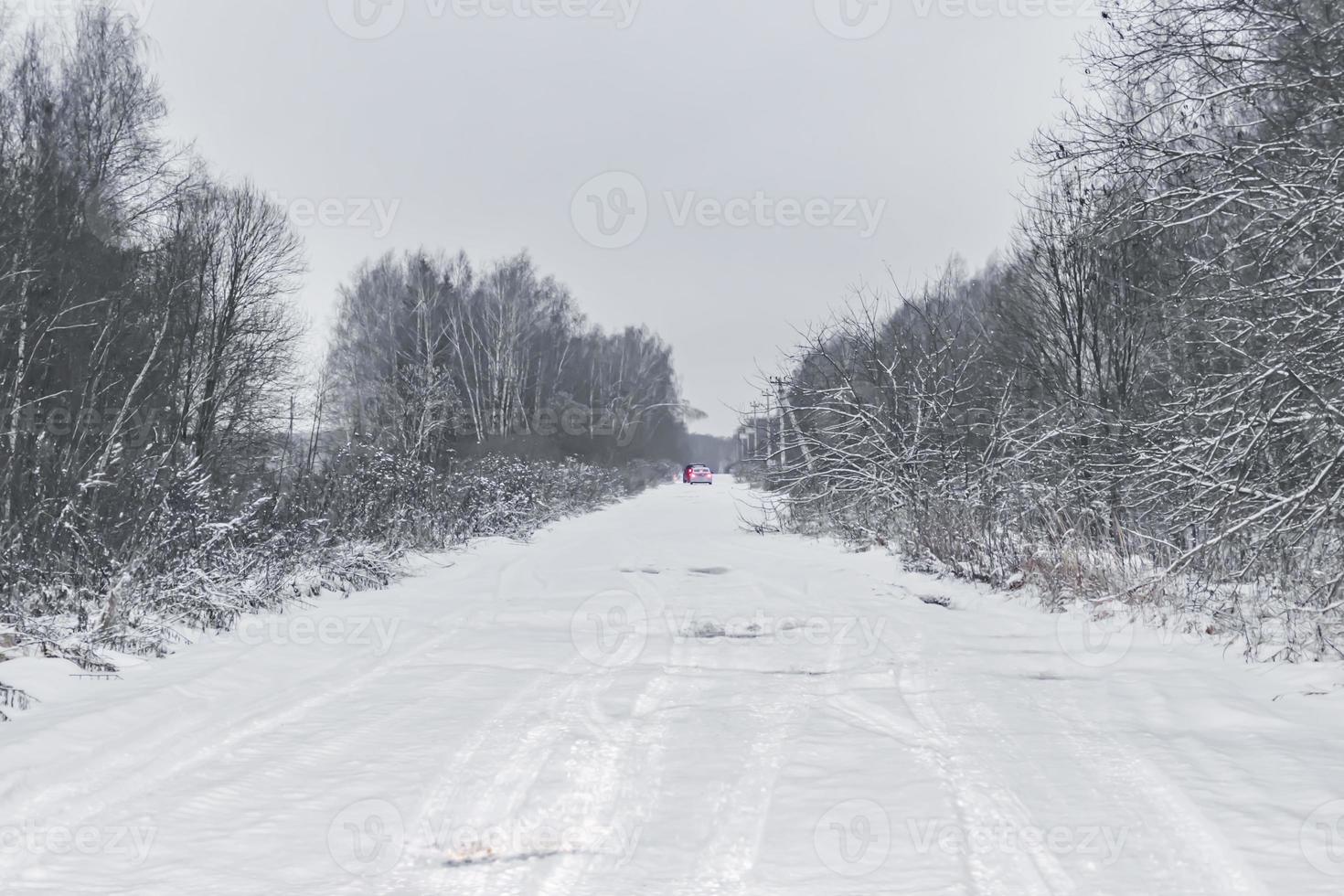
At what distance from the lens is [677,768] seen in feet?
12.2

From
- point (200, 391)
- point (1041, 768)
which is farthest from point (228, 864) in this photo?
point (200, 391)

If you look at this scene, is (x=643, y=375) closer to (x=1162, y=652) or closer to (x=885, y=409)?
(x=885, y=409)

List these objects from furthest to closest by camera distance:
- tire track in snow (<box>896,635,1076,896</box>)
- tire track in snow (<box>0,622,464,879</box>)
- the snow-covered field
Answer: tire track in snow (<box>0,622,464,879</box>) < the snow-covered field < tire track in snow (<box>896,635,1076,896</box>)

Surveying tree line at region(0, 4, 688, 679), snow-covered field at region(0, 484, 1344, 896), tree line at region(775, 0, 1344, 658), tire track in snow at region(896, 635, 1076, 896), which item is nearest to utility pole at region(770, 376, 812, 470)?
tree line at region(775, 0, 1344, 658)

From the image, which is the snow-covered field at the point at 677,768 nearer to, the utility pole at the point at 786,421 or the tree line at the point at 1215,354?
the tree line at the point at 1215,354

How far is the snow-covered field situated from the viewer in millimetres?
2758

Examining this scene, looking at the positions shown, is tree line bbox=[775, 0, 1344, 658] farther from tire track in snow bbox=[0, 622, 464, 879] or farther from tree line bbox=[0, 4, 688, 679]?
tree line bbox=[0, 4, 688, 679]

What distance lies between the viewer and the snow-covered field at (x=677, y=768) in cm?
276

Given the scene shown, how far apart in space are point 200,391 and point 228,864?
834 inches

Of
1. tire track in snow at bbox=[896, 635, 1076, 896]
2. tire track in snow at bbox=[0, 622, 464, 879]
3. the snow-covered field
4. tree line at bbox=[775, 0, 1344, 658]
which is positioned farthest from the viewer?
tree line at bbox=[775, 0, 1344, 658]

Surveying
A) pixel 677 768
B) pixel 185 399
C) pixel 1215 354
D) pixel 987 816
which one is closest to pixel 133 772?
pixel 677 768

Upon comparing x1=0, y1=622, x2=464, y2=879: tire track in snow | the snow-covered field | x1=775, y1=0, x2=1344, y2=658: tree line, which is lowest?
x1=0, y1=622, x2=464, y2=879: tire track in snow

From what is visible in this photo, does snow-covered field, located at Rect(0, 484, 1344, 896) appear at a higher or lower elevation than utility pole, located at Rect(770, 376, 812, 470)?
lower

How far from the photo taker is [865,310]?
49.9 feet
